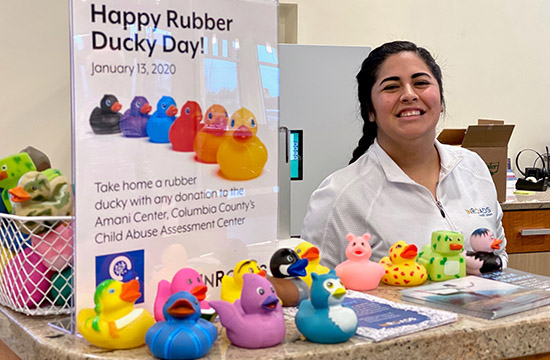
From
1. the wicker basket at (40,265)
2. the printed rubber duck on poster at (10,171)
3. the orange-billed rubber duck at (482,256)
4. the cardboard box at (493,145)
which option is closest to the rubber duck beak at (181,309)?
the wicker basket at (40,265)

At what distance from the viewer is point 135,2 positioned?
912mm

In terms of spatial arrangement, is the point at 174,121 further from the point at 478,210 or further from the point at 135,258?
the point at 478,210

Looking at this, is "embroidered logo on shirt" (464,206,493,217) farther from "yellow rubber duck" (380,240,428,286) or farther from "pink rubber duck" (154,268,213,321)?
"pink rubber duck" (154,268,213,321)

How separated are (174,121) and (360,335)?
0.42 metres

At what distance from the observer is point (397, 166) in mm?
1950

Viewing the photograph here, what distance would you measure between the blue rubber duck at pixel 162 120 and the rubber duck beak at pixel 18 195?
0.22 m

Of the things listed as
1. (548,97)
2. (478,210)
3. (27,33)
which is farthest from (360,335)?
(548,97)

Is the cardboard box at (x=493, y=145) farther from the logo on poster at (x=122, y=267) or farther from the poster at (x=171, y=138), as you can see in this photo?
the logo on poster at (x=122, y=267)

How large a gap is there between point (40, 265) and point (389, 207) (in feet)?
3.73

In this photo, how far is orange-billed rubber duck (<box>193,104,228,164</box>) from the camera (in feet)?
3.22

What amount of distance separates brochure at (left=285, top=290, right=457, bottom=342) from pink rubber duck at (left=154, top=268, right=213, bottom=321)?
6.9 inches

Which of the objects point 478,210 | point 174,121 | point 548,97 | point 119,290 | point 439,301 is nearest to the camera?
point 119,290

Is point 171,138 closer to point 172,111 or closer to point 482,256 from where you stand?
point 172,111

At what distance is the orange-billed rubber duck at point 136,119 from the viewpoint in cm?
91
